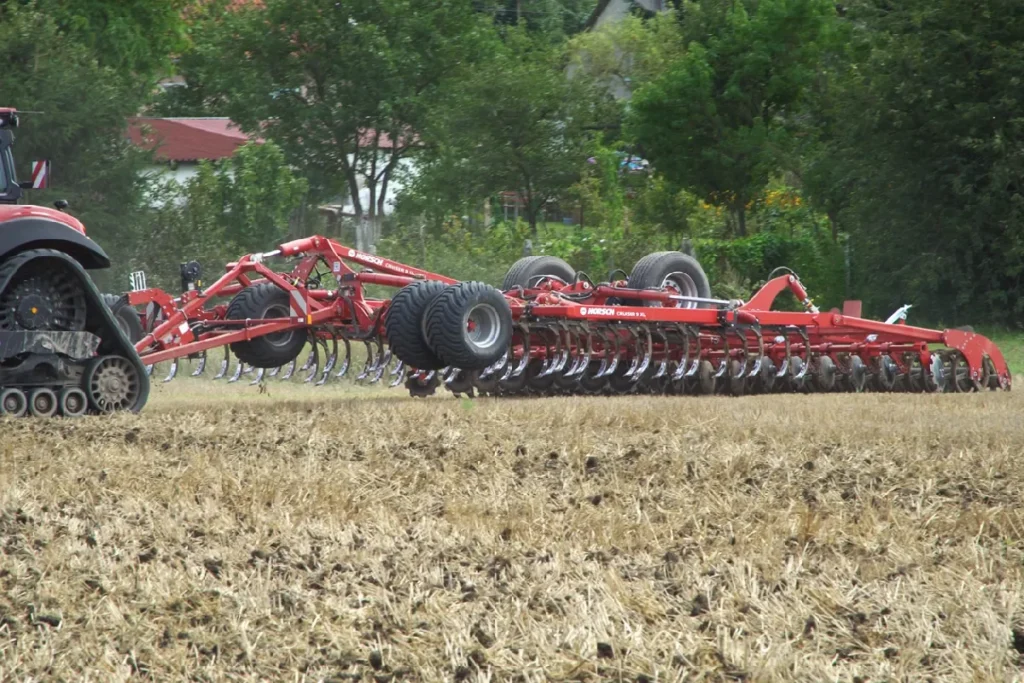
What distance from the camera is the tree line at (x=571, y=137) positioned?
2264 cm

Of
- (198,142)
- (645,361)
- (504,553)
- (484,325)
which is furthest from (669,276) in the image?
Answer: (198,142)

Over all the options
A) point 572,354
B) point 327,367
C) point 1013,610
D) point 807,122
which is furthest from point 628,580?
point 807,122

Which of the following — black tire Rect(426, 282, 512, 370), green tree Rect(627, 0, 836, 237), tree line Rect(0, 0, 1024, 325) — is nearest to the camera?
black tire Rect(426, 282, 512, 370)

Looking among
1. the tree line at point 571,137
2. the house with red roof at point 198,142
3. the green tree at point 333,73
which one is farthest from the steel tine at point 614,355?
the house with red roof at point 198,142

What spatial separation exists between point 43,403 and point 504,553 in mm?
5113

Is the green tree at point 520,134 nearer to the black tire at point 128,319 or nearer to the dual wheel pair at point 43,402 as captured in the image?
the black tire at point 128,319

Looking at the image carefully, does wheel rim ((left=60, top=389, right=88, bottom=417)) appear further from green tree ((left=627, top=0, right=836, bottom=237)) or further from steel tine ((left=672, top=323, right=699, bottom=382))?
green tree ((left=627, top=0, right=836, bottom=237))

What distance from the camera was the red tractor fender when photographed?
939cm

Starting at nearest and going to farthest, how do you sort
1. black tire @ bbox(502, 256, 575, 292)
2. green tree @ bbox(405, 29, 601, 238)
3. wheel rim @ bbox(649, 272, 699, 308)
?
black tire @ bbox(502, 256, 575, 292) → wheel rim @ bbox(649, 272, 699, 308) → green tree @ bbox(405, 29, 601, 238)

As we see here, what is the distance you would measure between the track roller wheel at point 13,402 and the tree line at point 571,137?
11.4m

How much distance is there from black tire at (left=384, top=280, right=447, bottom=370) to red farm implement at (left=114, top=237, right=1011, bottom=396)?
1 centimetres

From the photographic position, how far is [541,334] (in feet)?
45.2

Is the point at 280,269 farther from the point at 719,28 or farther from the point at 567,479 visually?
the point at 567,479

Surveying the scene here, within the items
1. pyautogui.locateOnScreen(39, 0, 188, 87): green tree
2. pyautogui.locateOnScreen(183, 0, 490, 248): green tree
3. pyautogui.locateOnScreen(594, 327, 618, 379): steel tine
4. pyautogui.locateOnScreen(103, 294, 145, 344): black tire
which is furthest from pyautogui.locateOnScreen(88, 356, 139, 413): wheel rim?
pyautogui.locateOnScreen(183, 0, 490, 248): green tree
